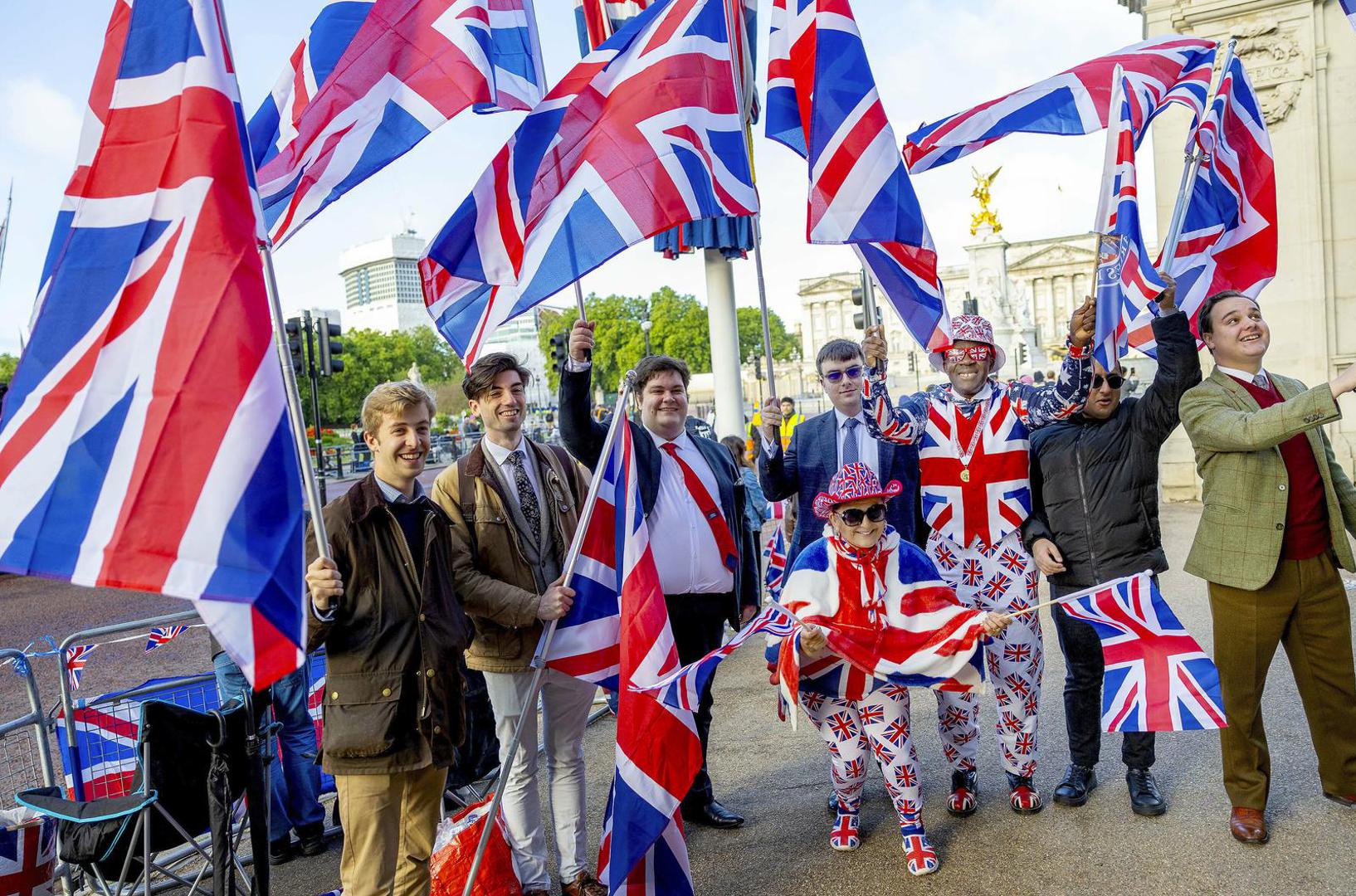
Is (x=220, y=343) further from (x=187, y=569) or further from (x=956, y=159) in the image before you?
(x=956, y=159)

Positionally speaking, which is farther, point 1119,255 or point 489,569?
point 1119,255

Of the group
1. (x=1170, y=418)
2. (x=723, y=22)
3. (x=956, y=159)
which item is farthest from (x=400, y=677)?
(x=956, y=159)

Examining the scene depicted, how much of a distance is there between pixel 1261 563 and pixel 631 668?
2.57 m

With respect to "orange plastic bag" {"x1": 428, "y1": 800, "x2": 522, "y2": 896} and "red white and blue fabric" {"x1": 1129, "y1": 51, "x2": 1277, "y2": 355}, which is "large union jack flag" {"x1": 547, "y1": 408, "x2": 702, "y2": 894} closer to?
"orange plastic bag" {"x1": 428, "y1": 800, "x2": 522, "y2": 896}

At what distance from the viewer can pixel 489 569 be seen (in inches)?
157

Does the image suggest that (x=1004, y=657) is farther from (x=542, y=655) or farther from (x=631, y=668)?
(x=542, y=655)

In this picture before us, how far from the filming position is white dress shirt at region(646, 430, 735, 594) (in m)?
4.44

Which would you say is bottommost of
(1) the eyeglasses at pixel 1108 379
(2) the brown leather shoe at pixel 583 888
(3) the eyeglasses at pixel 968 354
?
(2) the brown leather shoe at pixel 583 888

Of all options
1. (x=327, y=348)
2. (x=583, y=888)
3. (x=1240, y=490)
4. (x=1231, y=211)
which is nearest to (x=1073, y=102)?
(x=1231, y=211)

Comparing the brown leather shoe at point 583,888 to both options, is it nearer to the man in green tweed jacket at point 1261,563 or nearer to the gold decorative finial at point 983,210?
the man in green tweed jacket at point 1261,563

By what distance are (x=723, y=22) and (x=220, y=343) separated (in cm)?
257

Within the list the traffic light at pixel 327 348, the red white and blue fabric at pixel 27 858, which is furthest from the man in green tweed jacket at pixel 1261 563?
the traffic light at pixel 327 348

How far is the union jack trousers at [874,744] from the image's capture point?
13.4 ft

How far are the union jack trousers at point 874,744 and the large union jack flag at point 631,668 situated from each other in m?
0.76
